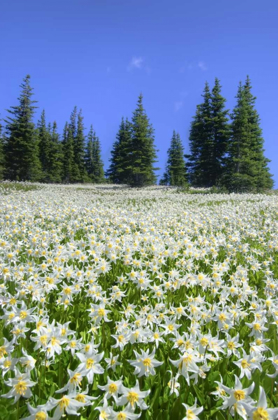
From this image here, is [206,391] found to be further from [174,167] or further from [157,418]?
[174,167]

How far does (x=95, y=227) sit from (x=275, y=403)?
5.44 meters

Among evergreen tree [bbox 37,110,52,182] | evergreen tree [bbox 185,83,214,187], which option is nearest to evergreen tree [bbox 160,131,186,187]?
evergreen tree [bbox 185,83,214,187]

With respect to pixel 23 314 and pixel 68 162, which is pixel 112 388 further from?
pixel 68 162

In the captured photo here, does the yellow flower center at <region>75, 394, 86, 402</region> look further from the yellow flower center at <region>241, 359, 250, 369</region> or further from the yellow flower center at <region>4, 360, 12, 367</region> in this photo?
the yellow flower center at <region>241, 359, 250, 369</region>

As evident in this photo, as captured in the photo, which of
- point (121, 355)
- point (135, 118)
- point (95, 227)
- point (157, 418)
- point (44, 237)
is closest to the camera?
point (157, 418)

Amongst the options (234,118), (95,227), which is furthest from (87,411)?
(234,118)

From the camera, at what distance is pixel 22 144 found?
40.7m

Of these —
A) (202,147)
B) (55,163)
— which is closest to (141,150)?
(202,147)

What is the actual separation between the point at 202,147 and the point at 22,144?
26.1 meters

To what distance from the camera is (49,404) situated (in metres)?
1.37

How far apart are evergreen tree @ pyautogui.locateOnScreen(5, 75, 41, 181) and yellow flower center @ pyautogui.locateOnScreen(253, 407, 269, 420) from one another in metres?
43.2

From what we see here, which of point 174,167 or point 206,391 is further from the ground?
point 174,167

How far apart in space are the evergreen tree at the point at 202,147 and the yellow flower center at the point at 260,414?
36.8m

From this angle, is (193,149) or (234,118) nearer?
(234,118)
